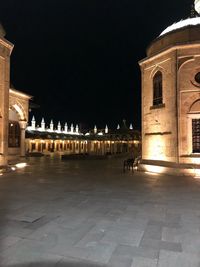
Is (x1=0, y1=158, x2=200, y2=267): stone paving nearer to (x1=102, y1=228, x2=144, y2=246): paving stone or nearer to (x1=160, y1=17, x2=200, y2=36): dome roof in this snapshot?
(x1=102, y1=228, x2=144, y2=246): paving stone

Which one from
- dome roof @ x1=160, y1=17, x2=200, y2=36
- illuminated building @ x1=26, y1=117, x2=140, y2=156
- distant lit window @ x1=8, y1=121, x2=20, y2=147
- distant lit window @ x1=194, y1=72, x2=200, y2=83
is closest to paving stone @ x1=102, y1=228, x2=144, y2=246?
distant lit window @ x1=194, y1=72, x2=200, y2=83

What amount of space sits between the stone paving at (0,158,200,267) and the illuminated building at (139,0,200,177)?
5711 millimetres

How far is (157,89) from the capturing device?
56.2ft

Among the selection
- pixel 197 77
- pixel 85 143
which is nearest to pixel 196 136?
pixel 197 77

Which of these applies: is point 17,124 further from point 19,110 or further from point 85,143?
point 85,143

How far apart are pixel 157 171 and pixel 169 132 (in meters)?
2.65

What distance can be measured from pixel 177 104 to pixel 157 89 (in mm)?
2426

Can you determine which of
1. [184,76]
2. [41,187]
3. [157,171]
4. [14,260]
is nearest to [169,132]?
[157,171]

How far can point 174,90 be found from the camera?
1544 centimetres

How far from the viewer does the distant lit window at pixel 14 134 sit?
25094mm

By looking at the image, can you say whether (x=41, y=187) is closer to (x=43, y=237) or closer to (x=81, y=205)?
(x=81, y=205)

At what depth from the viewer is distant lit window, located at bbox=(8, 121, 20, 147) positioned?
25094 mm

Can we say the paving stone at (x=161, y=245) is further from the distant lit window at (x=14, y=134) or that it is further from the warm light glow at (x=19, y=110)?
the warm light glow at (x=19, y=110)

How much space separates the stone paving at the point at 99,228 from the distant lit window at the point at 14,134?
1658 centimetres
